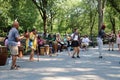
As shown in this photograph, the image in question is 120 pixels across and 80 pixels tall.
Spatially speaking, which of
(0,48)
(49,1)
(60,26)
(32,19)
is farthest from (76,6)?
(0,48)

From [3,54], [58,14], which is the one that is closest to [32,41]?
[3,54]

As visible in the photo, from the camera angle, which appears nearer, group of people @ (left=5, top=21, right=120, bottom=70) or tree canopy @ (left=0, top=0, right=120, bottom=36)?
group of people @ (left=5, top=21, right=120, bottom=70)

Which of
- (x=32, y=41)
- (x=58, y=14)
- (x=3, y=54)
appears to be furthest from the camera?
(x=58, y=14)

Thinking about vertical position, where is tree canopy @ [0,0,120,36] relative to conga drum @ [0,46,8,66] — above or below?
above

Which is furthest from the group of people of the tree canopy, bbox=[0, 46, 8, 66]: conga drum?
the tree canopy

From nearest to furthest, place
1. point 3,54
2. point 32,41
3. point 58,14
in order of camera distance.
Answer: point 3,54 → point 32,41 → point 58,14


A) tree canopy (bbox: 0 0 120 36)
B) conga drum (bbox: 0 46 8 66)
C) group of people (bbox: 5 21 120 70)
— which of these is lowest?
conga drum (bbox: 0 46 8 66)

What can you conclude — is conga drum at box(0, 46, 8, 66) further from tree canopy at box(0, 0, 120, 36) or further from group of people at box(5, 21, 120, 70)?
tree canopy at box(0, 0, 120, 36)

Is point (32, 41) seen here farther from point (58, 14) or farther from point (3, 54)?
point (58, 14)

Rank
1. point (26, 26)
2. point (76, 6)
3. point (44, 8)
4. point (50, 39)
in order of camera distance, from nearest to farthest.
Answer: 1. point (50, 39)
2. point (44, 8)
3. point (26, 26)
4. point (76, 6)

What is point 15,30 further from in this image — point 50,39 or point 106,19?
point 106,19

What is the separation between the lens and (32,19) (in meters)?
70.0

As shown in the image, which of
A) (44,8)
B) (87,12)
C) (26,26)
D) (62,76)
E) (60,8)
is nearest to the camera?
(62,76)

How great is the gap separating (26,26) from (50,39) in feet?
132
